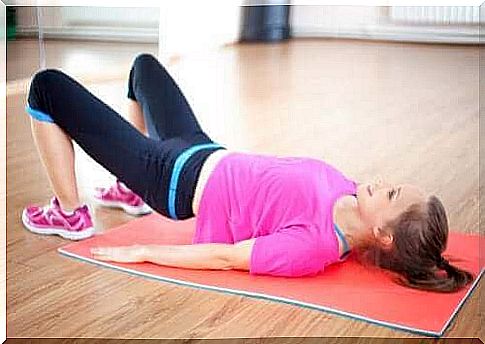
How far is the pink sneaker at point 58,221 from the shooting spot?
3.86 feet

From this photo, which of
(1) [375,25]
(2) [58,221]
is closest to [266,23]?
(1) [375,25]

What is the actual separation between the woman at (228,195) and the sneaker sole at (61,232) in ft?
0.15

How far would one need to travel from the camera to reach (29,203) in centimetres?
117

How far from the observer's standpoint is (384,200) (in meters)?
1.09

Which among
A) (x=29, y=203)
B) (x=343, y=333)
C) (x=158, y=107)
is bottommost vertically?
(x=343, y=333)

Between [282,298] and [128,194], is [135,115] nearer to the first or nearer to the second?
[128,194]

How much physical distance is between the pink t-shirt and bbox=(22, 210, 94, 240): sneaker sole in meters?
0.15

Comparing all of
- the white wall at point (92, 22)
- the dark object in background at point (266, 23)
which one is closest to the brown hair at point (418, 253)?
the dark object in background at point (266, 23)

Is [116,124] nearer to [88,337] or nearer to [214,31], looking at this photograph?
[214,31]

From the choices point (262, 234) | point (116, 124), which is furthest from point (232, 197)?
point (116, 124)

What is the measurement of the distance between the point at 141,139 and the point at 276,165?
6.2 inches

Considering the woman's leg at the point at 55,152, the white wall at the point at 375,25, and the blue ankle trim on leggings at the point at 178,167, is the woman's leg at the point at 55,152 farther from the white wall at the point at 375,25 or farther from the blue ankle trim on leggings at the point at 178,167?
the white wall at the point at 375,25

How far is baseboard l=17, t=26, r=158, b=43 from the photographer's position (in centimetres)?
106

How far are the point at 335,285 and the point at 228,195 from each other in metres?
0.16
